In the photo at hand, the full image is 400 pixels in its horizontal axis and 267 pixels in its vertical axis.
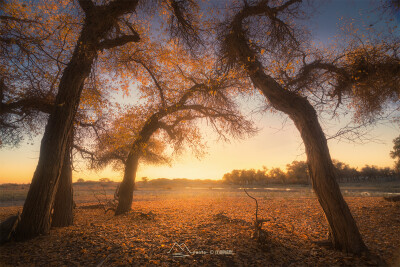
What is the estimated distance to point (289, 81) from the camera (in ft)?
20.3

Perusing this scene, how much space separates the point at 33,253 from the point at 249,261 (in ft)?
15.8

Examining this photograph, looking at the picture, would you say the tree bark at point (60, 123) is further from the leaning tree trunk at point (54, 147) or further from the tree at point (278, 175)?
the tree at point (278, 175)

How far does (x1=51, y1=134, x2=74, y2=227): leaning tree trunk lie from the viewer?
716cm

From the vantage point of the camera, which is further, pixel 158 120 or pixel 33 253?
pixel 158 120

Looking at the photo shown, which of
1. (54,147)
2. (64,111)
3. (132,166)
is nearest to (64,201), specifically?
(132,166)

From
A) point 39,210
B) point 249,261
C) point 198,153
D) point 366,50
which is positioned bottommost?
point 249,261

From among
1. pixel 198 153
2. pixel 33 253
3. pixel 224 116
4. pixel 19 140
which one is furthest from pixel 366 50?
pixel 19 140

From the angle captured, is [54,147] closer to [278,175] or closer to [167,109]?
[167,109]

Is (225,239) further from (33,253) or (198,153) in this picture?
(198,153)

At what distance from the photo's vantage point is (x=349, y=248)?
4098 millimetres

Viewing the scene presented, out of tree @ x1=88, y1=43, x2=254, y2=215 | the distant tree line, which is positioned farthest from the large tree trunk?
the distant tree line

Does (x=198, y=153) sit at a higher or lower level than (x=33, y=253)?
higher

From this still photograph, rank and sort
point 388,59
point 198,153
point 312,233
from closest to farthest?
point 312,233, point 388,59, point 198,153

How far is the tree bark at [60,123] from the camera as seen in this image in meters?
5.12
